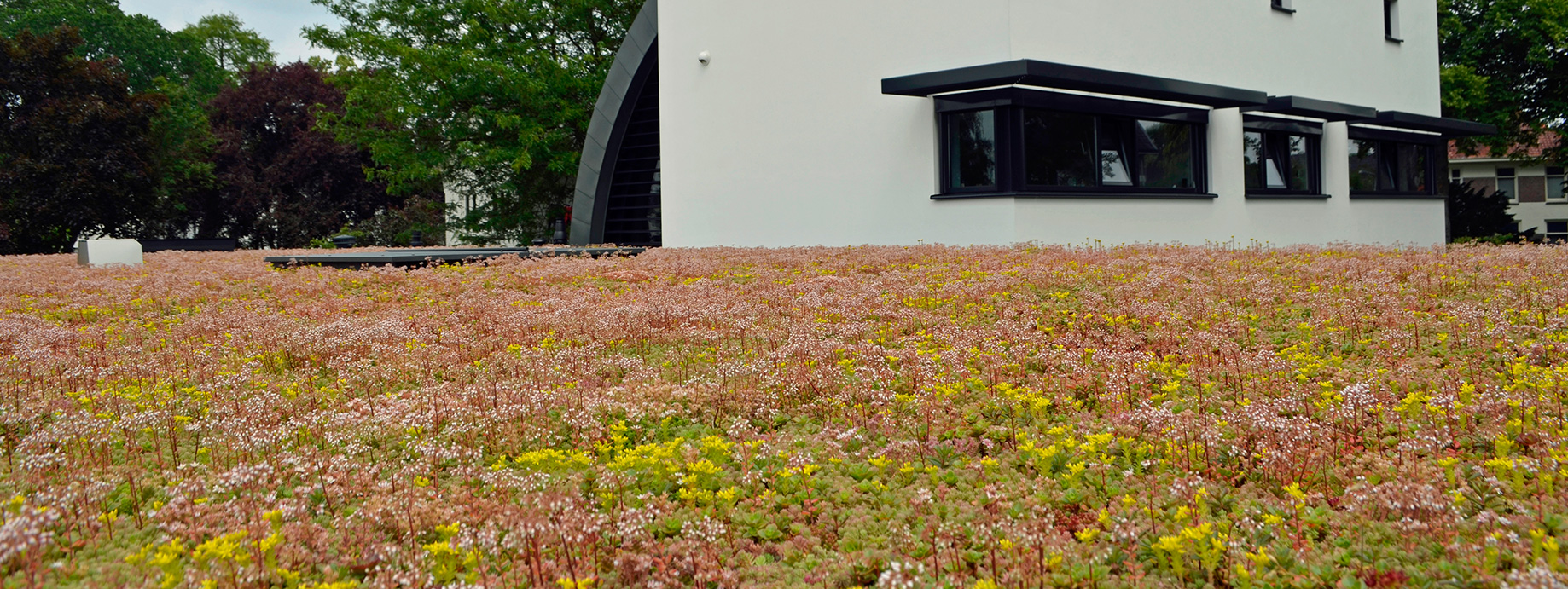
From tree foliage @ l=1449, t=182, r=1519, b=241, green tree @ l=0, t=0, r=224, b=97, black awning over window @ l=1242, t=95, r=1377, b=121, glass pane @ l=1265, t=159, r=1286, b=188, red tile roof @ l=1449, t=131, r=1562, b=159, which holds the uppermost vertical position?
green tree @ l=0, t=0, r=224, b=97

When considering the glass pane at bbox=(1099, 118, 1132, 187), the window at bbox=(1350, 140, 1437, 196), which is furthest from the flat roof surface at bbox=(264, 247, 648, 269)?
the window at bbox=(1350, 140, 1437, 196)

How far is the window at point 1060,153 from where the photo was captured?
51.1 ft

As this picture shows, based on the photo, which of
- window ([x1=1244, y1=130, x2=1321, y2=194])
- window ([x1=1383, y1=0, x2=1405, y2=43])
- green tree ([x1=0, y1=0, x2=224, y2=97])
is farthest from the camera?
green tree ([x1=0, y1=0, x2=224, y2=97])

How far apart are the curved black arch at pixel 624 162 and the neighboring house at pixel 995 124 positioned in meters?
0.05

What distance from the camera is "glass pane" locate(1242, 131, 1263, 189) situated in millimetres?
18938

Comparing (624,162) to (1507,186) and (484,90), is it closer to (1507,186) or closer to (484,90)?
(484,90)

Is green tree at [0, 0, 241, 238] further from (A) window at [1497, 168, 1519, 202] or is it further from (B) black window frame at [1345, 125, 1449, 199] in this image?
(A) window at [1497, 168, 1519, 202]

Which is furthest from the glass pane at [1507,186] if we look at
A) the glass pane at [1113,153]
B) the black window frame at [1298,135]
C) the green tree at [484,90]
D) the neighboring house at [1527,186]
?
the green tree at [484,90]

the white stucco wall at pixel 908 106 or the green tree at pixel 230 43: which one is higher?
the green tree at pixel 230 43

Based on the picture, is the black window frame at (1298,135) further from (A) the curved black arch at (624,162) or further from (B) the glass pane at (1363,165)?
(A) the curved black arch at (624,162)

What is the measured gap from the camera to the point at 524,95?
1056 inches

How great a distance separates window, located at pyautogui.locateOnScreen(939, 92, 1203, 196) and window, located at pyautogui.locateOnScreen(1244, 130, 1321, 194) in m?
2.38

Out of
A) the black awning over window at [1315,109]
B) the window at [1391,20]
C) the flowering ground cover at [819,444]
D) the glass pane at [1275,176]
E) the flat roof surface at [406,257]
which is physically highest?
the window at [1391,20]

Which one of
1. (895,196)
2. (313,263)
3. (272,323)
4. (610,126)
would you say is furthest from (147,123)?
(272,323)
